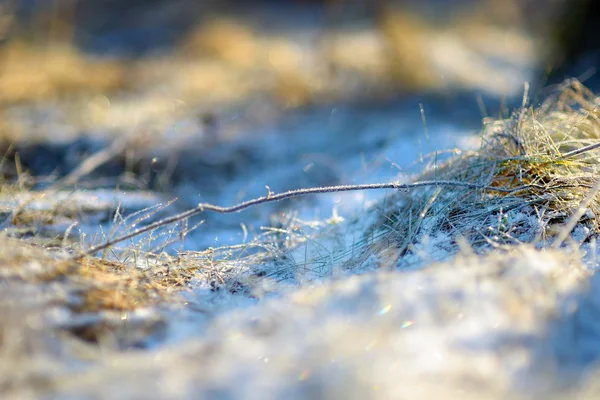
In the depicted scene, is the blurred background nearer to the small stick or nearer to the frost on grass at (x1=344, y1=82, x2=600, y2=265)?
the frost on grass at (x1=344, y1=82, x2=600, y2=265)

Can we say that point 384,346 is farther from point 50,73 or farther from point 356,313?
point 50,73

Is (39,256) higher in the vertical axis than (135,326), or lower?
higher

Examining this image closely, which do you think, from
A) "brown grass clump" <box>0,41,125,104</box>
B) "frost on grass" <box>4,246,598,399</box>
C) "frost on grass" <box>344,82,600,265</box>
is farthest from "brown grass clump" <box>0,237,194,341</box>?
"brown grass clump" <box>0,41,125,104</box>

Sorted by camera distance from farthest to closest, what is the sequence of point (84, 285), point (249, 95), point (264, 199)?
1. point (249, 95)
2. point (264, 199)
3. point (84, 285)

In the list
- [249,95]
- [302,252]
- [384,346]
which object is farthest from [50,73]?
[384,346]

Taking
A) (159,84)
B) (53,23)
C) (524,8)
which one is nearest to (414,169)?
(159,84)

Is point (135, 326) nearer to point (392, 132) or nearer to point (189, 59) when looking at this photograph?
point (392, 132)
